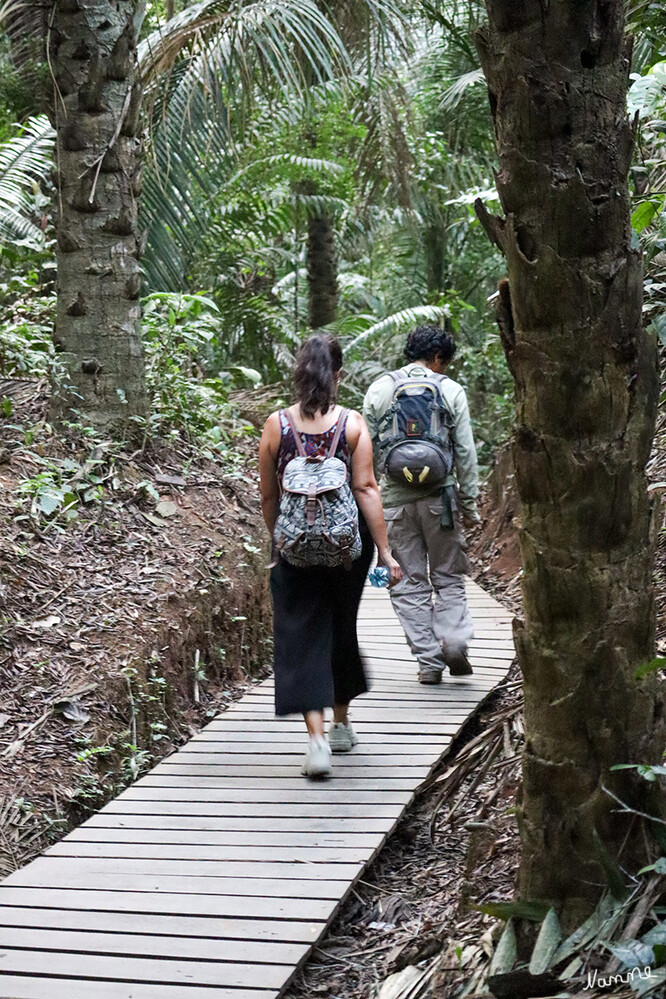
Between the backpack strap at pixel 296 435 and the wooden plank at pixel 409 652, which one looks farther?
the wooden plank at pixel 409 652

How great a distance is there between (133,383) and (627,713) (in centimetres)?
531

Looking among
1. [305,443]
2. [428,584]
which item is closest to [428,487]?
[428,584]

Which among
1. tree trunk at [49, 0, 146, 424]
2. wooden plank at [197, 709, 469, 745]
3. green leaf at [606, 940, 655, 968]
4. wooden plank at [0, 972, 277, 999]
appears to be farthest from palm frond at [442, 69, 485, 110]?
green leaf at [606, 940, 655, 968]

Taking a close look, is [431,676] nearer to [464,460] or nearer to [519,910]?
[464,460]

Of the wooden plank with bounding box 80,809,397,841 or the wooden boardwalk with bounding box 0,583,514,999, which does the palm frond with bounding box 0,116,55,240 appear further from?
the wooden plank with bounding box 80,809,397,841

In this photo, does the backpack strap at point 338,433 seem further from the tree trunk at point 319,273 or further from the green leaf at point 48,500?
the tree trunk at point 319,273

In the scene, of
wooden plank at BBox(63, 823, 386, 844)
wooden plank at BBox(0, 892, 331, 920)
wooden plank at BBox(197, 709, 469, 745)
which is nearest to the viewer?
wooden plank at BBox(0, 892, 331, 920)

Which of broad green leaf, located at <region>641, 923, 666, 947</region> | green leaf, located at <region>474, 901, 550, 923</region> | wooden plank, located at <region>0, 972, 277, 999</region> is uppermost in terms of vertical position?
broad green leaf, located at <region>641, 923, 666, 947</region>

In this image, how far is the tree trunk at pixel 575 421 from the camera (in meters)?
2.82

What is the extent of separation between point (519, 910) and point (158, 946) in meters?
1.27

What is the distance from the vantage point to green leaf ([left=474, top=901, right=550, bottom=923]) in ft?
9.86

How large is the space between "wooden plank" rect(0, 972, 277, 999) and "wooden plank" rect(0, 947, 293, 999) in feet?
0.08

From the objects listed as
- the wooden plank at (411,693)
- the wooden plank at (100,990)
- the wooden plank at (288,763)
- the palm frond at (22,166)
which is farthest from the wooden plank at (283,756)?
the palm frond at (22,166)

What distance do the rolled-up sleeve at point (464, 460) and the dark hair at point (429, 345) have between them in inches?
10.8
